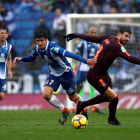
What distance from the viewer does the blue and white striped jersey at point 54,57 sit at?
314 inches

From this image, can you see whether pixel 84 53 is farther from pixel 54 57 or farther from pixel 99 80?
pixel 99 80

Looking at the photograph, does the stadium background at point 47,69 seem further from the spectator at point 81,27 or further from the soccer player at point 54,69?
the soccer player at point 54,69

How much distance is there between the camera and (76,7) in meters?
17.8

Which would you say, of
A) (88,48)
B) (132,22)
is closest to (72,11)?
(132,22)

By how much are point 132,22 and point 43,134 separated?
8.20 meters

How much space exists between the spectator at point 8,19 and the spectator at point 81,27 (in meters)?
4.63

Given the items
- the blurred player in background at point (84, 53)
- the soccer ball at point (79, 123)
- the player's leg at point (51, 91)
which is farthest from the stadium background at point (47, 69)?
the soccer ball at point (79, 123)

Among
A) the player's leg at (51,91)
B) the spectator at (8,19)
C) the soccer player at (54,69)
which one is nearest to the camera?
the soccer player at (54,69)

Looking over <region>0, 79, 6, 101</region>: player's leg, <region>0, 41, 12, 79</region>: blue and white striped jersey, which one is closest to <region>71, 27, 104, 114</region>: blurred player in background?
<region>0, 41, 12, 79</region>: blue and white striped jersey

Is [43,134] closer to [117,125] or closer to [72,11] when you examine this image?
[117,125]

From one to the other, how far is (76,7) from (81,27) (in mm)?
4090

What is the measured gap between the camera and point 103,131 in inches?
272

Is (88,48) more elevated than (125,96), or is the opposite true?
(88,48)

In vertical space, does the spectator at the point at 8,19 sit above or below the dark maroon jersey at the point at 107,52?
below
